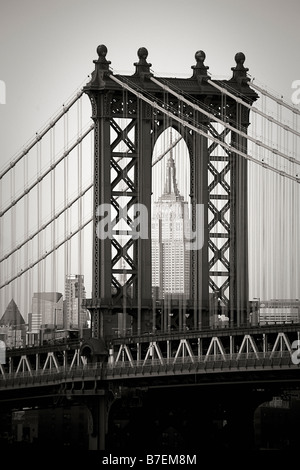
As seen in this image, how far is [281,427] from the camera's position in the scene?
17500 centimetres

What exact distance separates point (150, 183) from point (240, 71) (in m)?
8.77

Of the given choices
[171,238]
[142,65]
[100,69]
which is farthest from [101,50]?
[171,238]

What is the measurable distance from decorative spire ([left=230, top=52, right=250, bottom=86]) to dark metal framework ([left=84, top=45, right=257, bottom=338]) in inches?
2.2

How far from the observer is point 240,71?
140875 mm

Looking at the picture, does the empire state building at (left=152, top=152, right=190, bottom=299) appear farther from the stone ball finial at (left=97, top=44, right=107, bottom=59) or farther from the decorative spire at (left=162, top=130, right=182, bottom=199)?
the stone ball finial at (left=97, top=44, right=107, bottom=59)

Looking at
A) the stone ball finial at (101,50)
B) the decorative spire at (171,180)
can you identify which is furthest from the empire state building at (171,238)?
the stone ball finial at (101,50)

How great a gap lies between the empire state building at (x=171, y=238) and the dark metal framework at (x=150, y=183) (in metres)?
1.43

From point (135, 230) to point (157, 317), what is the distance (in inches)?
193

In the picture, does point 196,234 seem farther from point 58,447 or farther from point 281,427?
point 281,427

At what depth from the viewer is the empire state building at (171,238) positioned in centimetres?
13975

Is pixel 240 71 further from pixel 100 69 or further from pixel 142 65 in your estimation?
pixel 100 69

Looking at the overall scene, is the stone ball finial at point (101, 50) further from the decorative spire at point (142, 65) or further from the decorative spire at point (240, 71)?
the decorative spire at point (240, 71)
